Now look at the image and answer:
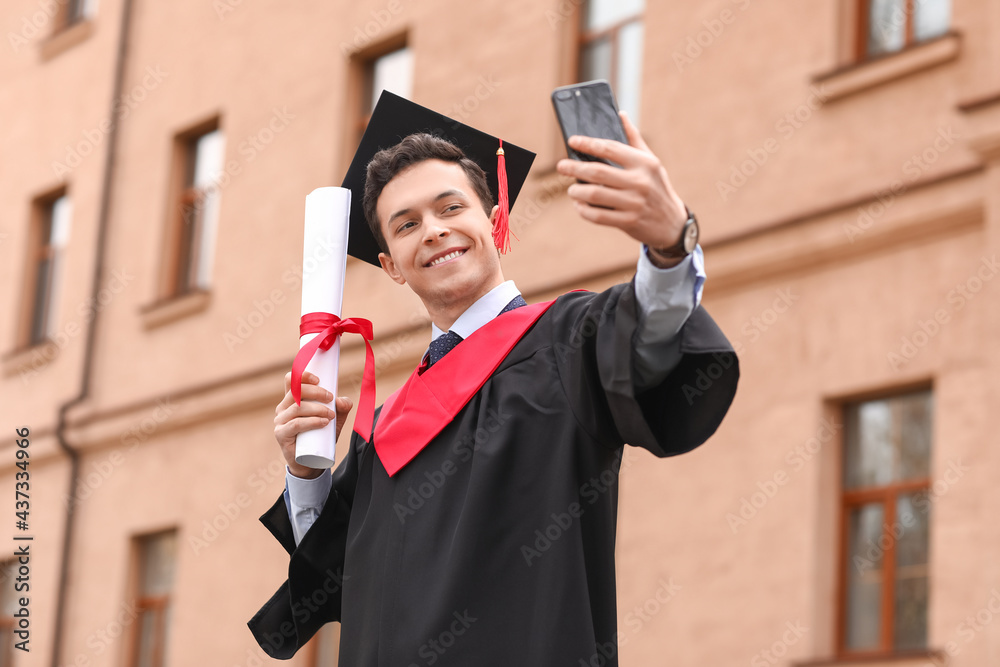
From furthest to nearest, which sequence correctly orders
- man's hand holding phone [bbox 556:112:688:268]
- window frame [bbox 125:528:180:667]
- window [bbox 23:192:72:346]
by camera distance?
window [bbox 23:192:72:346]
window frame [bbox 125:528:180:667]
man's hand holding phone [bbox 556:112:688:268]

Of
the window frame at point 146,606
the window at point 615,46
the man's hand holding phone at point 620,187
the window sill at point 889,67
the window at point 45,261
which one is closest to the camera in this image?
the man's hand holding phone at point 620,187

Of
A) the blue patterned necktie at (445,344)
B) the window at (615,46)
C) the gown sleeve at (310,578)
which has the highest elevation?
the window at (615,46)

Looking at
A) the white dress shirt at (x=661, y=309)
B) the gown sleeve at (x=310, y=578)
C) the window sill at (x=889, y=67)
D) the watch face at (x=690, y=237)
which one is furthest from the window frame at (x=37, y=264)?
the watch face at (x=690, y=237)

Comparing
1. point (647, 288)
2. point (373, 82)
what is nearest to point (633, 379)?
point (647, 288)

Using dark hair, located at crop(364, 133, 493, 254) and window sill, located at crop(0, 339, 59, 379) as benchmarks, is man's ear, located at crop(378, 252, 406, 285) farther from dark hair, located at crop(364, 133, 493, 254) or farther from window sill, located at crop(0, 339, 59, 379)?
window sill, located at crop(0, 339, 59, 379)

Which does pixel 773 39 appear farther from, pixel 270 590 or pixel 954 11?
pixel 270 590

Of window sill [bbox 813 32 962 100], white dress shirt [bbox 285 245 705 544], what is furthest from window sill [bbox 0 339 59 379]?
white dress shirt [bbox 285 245 705 544]

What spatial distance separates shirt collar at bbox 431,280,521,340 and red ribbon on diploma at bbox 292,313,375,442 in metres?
0.23

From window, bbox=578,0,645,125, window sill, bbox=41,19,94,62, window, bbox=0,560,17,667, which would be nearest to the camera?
window, bbox=578,0,645,125

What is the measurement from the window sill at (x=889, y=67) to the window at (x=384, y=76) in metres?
4.68

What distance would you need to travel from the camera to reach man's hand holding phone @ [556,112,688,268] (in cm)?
238

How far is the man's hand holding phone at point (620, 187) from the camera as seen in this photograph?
238cm

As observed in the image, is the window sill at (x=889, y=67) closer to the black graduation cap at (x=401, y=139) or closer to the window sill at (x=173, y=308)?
the black graduation cap at (x=401, y=139)

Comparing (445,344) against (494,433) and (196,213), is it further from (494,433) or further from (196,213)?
(196,213)
